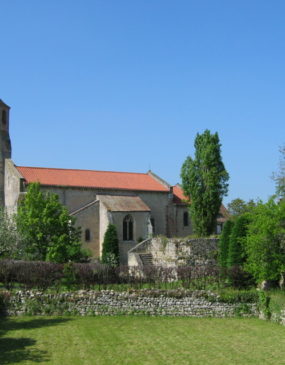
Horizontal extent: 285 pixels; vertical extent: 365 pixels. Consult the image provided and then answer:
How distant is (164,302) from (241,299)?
15.5 feet

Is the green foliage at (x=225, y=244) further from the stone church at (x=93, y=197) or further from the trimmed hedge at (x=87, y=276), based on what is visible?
the stone church at (x=93, y=197)

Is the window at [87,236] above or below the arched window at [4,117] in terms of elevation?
below

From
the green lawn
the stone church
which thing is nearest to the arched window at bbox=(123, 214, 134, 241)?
the stone church

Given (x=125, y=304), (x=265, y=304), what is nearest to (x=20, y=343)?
(x=125, y=304)

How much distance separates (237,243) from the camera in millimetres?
36656

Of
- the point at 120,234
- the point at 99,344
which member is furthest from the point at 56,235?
the point at 99,344

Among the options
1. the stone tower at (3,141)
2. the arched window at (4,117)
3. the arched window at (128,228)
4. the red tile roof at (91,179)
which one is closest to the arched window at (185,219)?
the red tile roof at (91,179)

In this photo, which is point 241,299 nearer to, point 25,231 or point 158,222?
point 25,231

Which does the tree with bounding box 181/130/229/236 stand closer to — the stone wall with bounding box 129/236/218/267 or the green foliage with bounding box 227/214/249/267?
the stone wall with bounding box 129/236/218/267

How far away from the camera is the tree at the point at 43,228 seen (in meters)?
41.1

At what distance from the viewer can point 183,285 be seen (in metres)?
30.1

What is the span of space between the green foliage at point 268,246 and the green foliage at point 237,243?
4674 millimetres

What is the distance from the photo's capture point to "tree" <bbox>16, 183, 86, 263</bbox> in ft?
135

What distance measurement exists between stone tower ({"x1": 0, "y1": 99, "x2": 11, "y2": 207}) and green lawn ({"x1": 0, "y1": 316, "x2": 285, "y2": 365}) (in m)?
28.7
